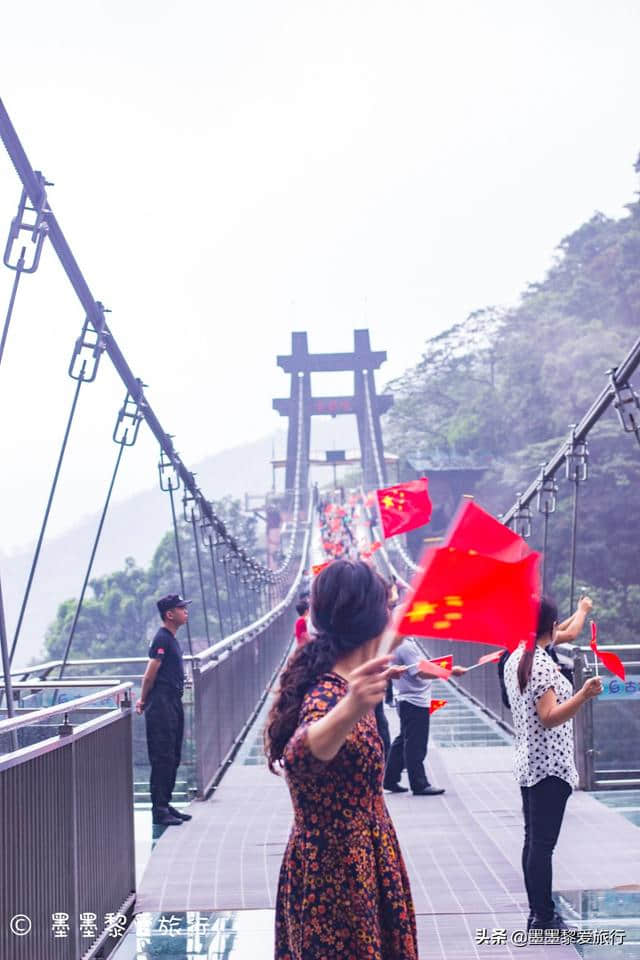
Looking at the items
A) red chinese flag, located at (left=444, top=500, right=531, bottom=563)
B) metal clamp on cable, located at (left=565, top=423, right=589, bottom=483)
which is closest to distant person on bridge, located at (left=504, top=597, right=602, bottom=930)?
red chinese flag, located at (left=444, top=500, right=531, bottom=563)

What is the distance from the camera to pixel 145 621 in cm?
4253

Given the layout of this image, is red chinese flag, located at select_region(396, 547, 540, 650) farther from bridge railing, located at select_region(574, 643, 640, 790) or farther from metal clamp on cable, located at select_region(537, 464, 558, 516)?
metal clamp on cable, located at select_region(537, 464, 558, 516)

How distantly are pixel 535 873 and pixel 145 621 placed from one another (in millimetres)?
39137

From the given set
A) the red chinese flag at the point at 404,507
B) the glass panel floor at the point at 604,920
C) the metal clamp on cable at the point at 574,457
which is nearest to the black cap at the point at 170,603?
the red chinese flag at the point at 404,507

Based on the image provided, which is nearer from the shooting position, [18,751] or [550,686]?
[18,751]

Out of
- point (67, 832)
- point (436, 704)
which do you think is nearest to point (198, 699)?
point (436, 704)

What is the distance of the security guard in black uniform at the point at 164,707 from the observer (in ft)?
20.0

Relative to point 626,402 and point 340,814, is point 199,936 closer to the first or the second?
point 340,814

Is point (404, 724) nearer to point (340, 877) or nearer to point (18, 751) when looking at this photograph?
point (18, 751)

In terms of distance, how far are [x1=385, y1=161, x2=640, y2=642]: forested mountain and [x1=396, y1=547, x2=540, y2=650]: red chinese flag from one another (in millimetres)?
23213

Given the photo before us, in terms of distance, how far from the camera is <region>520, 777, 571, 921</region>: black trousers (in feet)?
13.1

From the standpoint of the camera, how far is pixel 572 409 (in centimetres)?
3209

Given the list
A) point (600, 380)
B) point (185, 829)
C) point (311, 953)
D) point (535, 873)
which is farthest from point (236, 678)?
point (600, 380)

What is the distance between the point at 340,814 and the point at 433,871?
2.96m
